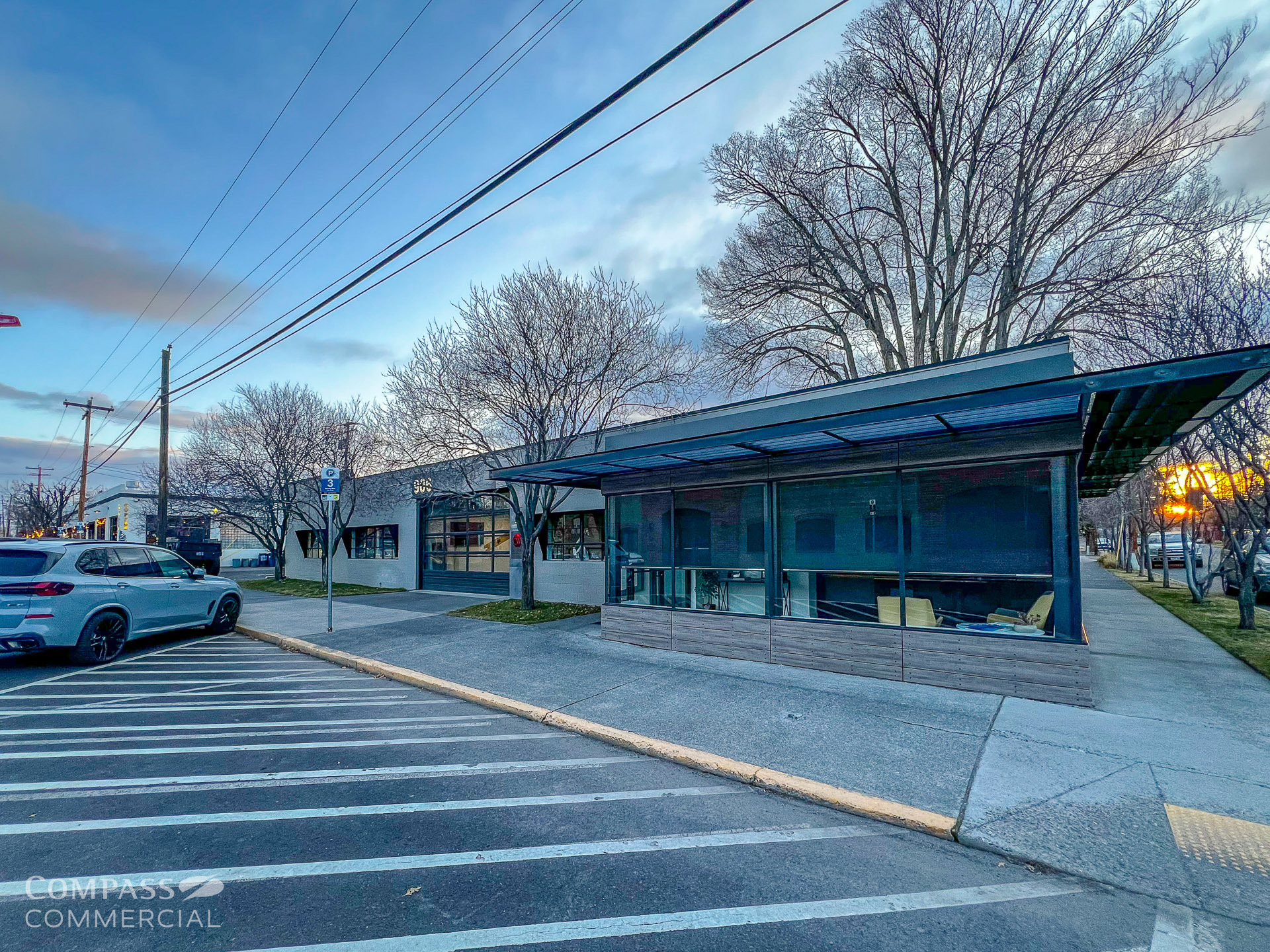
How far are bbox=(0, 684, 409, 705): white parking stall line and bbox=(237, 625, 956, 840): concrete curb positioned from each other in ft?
1.26

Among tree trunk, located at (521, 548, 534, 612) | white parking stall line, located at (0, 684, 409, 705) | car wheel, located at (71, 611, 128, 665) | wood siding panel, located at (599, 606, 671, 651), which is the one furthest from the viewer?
tree trunk, located at (521, 548, 534, 612)

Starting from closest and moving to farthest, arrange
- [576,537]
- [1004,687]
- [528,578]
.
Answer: [1004,687], [528,578], [576,537]

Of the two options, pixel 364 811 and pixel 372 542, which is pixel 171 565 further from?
pixel 372 542

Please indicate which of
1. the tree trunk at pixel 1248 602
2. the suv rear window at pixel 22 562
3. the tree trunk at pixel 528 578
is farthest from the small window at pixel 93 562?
the tree trunk at pixel 1248 602

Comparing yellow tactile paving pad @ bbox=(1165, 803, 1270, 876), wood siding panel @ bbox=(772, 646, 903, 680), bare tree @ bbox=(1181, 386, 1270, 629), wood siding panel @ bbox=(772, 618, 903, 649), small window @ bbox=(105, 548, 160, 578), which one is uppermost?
bare tree @ bbox=(1181, 386, 1270, 629)

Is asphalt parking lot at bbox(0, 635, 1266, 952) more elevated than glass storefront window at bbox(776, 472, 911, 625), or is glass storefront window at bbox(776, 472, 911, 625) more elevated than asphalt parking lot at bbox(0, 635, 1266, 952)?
glass storefront window at bbox(776, 472, 911, 625)

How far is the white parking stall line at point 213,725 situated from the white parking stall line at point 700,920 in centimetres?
389

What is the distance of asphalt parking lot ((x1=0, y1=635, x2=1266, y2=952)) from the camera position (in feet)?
9.62

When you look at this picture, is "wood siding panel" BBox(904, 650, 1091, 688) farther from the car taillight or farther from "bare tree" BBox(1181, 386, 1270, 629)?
the car taillight

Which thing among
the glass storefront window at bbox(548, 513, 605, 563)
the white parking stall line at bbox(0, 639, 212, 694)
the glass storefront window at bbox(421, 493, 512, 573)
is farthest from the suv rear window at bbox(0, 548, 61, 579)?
the glass storefront window at bbox(548, 513, 605, 563)

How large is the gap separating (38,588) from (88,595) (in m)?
0.61

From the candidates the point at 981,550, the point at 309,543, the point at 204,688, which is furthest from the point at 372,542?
the point at 981,550

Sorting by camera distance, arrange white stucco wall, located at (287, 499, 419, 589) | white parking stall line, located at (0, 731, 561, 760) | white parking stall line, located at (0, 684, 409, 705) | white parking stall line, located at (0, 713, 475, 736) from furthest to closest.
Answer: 1. white stucco wall, located at (287, 499, 419, 589)
2. white parking stall line, located at (0, 684, 409, 705)
3. white parking stall line, located at (0, 713, 475, 736)
4. white parking stall line, located at (0, 731, 561, 760)

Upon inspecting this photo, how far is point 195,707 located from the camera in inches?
277
